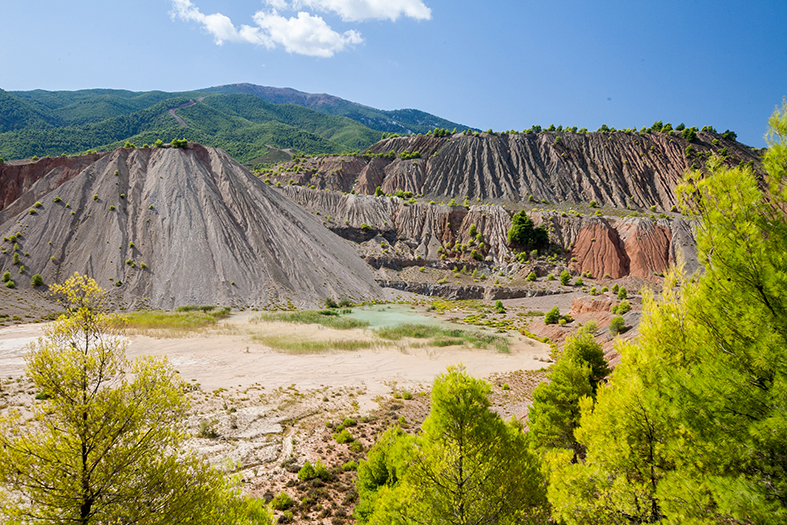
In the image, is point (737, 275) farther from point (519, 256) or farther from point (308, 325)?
point (519, 256)

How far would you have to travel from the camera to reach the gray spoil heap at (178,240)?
37906 millimetres

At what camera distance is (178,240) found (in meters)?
43.1

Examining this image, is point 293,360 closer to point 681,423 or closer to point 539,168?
point 681,423

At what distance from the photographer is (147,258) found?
40500 mm

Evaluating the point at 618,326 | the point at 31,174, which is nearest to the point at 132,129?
the point at 31,174

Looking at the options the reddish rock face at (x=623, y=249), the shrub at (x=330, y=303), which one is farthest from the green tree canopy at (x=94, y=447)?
the reddish rock face at (x=623, y=249)

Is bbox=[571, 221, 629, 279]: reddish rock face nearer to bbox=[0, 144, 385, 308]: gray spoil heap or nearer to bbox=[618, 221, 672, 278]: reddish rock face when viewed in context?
bbox=[618, 221, 672, 278]: reddish rock face

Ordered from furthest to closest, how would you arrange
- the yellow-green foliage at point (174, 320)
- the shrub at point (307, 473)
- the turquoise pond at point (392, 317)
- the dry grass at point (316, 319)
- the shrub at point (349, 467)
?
the turquoise pond at point (392, 317)
the dry grass at point (316, 319)
the yellow-green foliage at point (174, 320)
the shrub at point (349, 467)
the shrub at point (307, 473)

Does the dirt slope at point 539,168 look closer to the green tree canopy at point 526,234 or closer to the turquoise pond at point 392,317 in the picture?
the green tree canopy at point 526,234

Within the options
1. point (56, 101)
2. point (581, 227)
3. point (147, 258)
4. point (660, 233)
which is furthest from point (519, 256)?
point (56, 101)

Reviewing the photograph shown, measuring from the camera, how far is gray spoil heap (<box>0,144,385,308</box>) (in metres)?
37.9

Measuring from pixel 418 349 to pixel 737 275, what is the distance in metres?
23.5

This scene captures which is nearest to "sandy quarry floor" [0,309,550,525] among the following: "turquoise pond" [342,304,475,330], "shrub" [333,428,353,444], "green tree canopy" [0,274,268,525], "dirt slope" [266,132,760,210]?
"shrub" [333,428,353,444]

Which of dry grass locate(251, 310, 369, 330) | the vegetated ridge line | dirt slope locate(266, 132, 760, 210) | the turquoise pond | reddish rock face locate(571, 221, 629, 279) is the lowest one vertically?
dry grass locate(251, 310, 369, 330)
